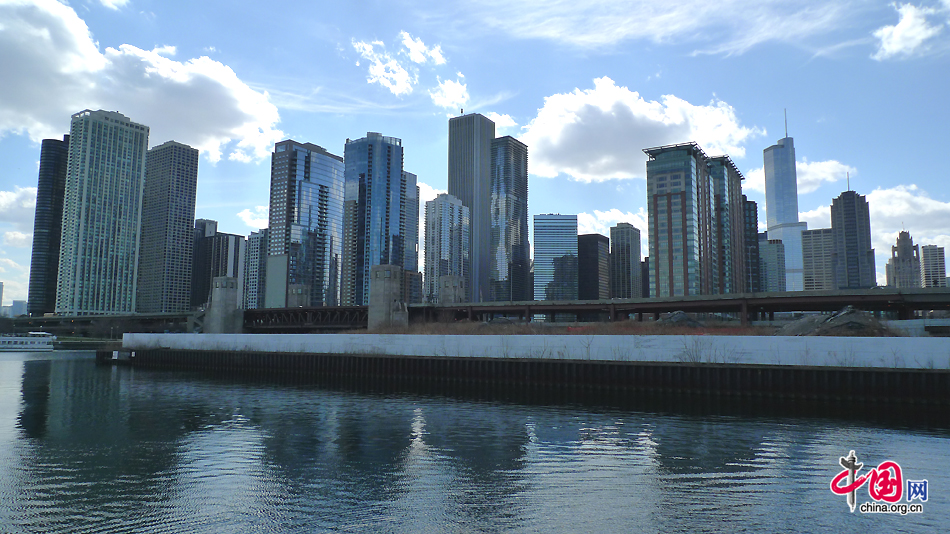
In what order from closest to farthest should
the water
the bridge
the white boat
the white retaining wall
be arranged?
the water < the white retaining wall < the bridge < the white boat

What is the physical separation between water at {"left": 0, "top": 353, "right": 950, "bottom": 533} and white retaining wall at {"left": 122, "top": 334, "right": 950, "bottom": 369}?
11.5 metres

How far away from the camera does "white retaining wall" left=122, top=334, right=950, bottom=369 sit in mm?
44844

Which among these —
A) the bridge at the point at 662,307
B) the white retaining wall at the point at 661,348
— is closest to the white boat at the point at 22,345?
the bridge at the point at 662,307

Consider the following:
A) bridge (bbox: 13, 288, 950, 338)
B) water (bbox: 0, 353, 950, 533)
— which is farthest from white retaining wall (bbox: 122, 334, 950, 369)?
bridge (bbox: 13, 288, 950, 338)

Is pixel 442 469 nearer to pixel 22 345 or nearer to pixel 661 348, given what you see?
pixel 661 348

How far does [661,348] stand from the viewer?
177 ft

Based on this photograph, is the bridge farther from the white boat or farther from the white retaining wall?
the white retaining wall

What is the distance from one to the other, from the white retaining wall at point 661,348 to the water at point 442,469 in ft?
37.8

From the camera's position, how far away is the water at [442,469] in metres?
16.8

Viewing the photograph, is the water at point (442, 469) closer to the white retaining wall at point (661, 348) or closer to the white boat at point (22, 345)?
the white retaining wall at point (661, 348)

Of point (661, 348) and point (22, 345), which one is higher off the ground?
point (661, 348)

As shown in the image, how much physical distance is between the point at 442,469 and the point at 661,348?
36648 mm

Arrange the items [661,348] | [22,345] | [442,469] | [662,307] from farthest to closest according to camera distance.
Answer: [22,345]
[662,307]
[661,348]
[442,469]

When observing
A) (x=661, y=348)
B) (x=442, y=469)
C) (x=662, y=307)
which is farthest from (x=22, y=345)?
(x=442, y=469)
